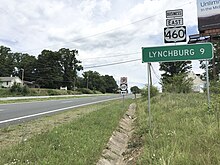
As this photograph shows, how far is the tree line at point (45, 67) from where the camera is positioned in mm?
95000

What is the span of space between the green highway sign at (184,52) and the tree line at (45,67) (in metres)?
87.3

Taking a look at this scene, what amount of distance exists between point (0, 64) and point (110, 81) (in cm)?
6142

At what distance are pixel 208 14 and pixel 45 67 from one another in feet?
245

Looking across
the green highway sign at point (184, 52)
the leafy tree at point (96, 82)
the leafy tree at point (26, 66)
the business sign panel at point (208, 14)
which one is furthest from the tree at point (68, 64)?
the green highway sign at point (184, 52)

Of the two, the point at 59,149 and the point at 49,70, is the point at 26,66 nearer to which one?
the point at 49,70

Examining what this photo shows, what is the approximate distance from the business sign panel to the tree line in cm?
7116

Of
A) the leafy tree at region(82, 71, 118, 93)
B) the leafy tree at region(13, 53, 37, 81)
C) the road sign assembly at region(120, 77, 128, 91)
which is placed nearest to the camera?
the road sign assembly at region(120, 77, 128, 91)

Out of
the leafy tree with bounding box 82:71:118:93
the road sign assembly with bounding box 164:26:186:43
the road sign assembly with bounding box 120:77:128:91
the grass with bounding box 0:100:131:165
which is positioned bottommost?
the grass with bounding box 0:100:131:165

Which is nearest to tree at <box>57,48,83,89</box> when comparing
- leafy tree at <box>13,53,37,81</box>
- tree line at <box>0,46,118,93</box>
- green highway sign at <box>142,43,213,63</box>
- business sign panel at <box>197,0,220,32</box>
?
tree line at <box>0,46,118,93</box>

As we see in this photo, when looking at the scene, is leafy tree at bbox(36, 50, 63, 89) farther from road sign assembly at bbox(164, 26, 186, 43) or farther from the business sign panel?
road sign assembly at bbox(164, 26, 186, 43)

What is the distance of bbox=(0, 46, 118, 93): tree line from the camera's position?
312 feet

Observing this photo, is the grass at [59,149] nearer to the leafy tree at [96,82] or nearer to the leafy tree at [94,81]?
the leafy tree at [96,82]

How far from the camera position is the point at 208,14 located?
89.0ft

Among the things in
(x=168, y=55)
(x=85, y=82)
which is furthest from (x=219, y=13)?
(x=85, y=82)
